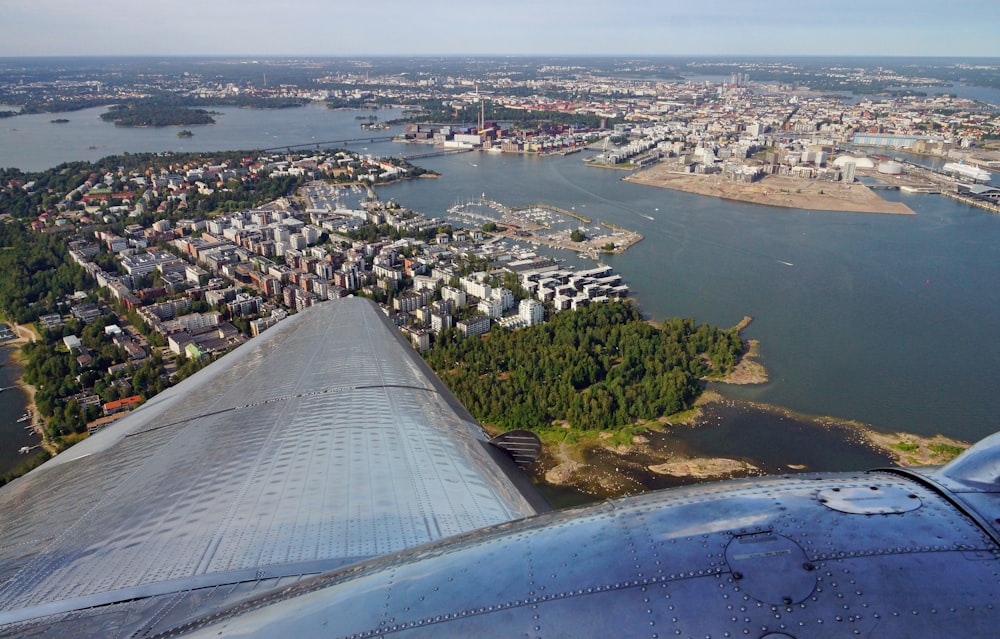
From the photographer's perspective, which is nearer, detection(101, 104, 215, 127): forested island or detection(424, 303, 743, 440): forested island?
Result: detection(424, 303, 743, 440): forested island

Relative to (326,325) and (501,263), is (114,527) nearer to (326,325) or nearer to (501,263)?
(326,325)

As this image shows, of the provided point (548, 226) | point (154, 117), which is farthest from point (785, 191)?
point (154, 117)

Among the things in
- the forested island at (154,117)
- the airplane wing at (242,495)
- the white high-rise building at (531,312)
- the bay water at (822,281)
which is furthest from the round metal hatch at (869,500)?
the forested island at (154,117)

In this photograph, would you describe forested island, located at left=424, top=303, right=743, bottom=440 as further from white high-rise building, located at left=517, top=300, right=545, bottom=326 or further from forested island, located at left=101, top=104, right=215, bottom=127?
forested island, located at left=101, top=104, right=215, bottom=127

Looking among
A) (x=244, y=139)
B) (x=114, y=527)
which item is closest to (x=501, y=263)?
(x=114, y=527)

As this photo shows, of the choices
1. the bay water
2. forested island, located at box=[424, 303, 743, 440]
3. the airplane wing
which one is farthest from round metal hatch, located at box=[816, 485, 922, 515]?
the bay water

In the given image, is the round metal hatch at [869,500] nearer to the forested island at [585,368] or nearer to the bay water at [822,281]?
the forested island at [585,368]
